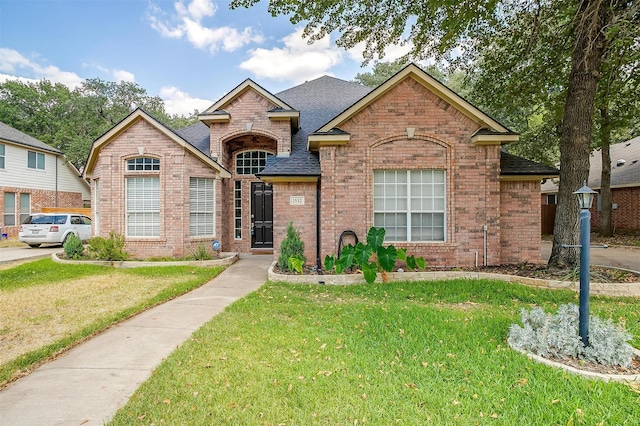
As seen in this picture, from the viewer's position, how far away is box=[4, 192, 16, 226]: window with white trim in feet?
57.0

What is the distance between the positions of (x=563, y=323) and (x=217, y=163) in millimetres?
9835

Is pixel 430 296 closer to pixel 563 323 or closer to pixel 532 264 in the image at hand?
pixel 563 323

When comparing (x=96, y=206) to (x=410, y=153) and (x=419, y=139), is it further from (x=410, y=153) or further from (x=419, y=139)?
(x=419, y=139)

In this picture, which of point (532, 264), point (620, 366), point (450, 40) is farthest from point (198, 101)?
point (620, 366)

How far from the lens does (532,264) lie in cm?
855

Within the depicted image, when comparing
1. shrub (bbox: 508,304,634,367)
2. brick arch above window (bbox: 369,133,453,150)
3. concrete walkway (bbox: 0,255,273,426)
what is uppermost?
brick arch above window (bbox: 369,133,453,150)

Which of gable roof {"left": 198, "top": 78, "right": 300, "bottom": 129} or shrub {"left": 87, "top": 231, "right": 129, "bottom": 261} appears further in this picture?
gable roof {"left": 198, "top": 78, "right": 300, "bottom": 129}

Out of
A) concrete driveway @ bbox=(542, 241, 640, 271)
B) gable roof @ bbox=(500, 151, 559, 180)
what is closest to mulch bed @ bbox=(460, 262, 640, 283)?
concrete driveway @ bbox=(542, 241, 640, 271)

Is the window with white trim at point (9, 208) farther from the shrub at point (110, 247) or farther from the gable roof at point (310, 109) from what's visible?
the gable roof at point (310, 109)

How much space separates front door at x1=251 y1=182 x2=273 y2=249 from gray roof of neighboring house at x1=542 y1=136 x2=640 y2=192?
1803 cm

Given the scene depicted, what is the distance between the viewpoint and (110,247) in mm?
9609

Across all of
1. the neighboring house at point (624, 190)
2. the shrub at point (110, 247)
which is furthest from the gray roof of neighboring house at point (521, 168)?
the neighboring house at point (624, 190)

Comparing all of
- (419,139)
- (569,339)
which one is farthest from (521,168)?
(569,339)

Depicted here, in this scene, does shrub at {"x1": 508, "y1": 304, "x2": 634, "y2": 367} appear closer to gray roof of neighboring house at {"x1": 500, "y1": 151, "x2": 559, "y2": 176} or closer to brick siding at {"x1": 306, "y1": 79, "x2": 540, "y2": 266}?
brick siding at {"x1": 306, "y1": 79, "x2": 540, "y2": 266}
